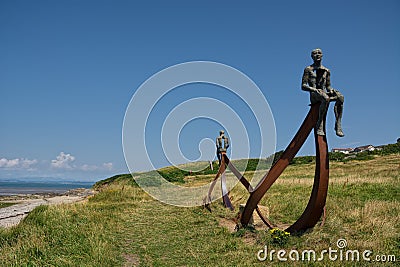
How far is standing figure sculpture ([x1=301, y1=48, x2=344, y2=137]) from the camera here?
25.7 feet

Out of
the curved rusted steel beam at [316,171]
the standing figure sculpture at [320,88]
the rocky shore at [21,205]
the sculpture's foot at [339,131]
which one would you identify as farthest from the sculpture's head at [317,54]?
the rocky shore at [21,205]

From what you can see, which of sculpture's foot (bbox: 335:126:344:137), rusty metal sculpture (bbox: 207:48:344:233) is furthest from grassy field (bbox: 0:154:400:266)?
sculpture's foot (bbox: 335:126:344:137)

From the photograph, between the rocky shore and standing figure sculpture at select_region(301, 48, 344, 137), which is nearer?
standing figure sculpture at select_region(301, 48, 344, 137)

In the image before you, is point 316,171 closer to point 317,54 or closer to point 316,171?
point 316,171

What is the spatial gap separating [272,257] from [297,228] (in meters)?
1.38

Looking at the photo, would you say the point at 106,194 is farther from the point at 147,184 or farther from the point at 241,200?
the point at 147,184

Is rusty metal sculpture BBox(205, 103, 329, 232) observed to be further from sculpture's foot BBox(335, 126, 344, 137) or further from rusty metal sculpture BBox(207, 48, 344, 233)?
sculpture's foot BBox(335, 126, 344, 137)

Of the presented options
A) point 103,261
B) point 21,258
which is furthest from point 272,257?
point 21,258

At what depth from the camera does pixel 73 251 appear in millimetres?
8375

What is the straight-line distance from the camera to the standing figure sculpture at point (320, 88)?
784cm
